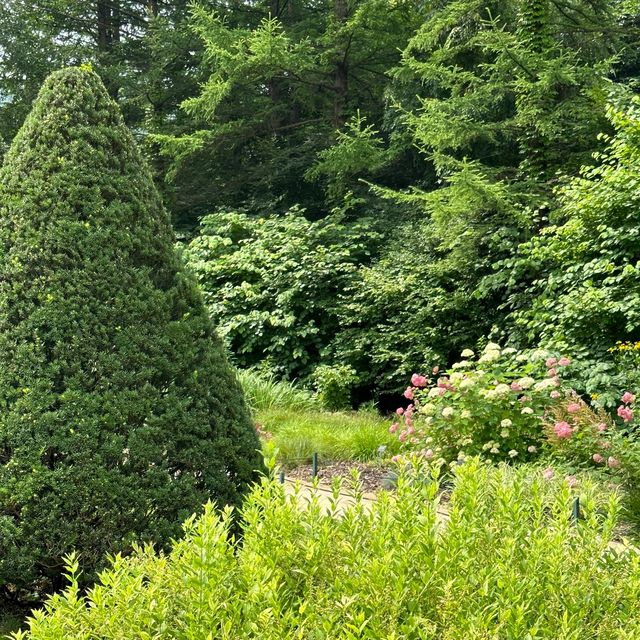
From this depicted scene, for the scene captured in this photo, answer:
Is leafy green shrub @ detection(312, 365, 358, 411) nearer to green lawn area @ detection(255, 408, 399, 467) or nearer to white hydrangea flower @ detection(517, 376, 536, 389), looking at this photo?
green lawn area @ detection(255, 408, 399, 467)

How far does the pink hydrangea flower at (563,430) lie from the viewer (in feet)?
15.3

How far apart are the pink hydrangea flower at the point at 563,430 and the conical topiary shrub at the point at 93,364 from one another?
265 cm

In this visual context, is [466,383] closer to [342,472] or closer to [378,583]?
[342,472]

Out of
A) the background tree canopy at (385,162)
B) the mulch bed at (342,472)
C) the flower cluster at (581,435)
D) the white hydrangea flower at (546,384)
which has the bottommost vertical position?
the mulch bed at (342,472)

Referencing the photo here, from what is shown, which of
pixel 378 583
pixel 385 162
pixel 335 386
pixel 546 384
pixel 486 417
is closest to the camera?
pixel 378 583

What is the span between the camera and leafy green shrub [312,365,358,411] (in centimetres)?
886

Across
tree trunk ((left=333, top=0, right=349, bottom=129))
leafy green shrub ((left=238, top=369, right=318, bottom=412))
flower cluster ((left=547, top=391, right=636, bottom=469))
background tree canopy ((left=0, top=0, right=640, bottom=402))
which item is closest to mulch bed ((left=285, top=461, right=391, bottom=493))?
flower cluster ((left=547, top=391, right=636, bottom=469))

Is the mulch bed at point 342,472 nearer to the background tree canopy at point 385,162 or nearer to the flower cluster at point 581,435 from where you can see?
the flower cluster at point 581,435

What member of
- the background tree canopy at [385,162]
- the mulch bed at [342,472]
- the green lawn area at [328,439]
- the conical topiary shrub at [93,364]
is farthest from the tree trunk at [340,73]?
the conical topiary shrub at [93,364]

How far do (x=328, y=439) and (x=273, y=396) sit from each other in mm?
2119

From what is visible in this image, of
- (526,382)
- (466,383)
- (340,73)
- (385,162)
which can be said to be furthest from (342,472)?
(340,73)

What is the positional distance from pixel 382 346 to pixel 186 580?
7.56 metres

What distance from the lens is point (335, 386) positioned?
29.5ft

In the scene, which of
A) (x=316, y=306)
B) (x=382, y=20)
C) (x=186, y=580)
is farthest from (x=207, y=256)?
(x=186, y=580)
